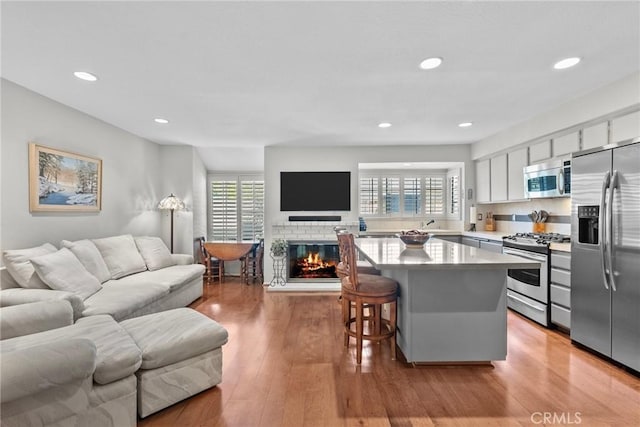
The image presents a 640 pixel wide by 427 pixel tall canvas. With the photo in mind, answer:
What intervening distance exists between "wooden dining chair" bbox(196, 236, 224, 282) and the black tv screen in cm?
151

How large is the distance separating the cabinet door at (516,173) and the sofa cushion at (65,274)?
4.87 m

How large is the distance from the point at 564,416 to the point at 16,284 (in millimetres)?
4077

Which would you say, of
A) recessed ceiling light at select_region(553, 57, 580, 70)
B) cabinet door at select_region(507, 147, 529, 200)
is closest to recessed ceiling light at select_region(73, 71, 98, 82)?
recessed ceiling light at select_region(553, 57, 580, 70)

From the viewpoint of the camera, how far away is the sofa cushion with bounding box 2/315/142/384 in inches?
61.9

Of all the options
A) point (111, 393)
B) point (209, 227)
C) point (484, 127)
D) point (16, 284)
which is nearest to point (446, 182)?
point (484, 127)

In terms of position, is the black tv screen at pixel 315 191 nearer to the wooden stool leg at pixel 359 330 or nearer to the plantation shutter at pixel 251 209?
the plantation shutter at pixel 251 209

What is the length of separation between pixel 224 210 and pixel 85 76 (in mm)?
3517

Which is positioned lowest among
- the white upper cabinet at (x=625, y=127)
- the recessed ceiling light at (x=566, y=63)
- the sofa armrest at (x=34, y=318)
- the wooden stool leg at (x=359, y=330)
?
the wooden stool leg at (x=359, y=330)

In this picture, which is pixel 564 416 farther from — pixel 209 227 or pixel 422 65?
pixel 209 227

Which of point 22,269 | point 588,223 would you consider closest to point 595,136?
point 588,223

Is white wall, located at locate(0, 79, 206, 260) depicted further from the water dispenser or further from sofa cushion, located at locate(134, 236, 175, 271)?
the water dispenser

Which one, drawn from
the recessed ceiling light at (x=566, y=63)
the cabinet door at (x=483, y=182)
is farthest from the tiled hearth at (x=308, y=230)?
the recessed ceiling light at (x=566, y=63)

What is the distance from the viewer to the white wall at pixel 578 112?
2402 millimetres

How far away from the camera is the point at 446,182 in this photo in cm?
559
